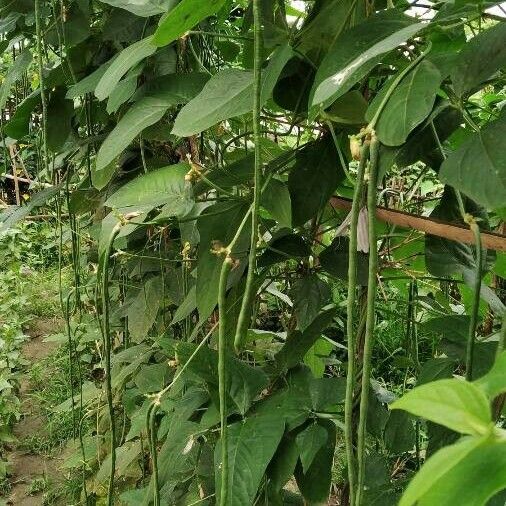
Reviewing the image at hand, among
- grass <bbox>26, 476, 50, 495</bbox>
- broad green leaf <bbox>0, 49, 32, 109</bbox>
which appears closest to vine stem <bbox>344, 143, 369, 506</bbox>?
broad green leaf <bbox>0, 49, 32, 109</bbox>

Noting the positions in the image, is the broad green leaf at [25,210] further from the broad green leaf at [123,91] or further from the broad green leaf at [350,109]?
the broad green leaf at [350,109]

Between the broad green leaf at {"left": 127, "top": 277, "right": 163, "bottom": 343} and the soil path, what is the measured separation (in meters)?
1.13

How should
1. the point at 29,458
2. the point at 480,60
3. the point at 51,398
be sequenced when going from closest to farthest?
the point at 480,60, the point at 29,458, the point at 51,398

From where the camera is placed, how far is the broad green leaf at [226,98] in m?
0.62

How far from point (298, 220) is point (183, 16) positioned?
0.93 ft

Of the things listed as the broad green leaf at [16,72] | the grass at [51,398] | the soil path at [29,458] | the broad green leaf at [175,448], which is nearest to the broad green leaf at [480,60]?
the broad green leaf at [175,448]

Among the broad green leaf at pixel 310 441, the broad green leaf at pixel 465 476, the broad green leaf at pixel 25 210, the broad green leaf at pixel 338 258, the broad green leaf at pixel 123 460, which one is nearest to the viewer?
the broad green leaf at pixel 465 476

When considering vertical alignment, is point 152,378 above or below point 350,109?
below

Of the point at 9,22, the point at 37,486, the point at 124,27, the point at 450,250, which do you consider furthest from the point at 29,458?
the point at 450,250

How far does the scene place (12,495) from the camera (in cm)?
206

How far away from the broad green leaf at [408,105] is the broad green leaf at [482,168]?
0.04 m

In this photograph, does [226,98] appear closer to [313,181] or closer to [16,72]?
[313,181]

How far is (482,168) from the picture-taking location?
467 millimetres

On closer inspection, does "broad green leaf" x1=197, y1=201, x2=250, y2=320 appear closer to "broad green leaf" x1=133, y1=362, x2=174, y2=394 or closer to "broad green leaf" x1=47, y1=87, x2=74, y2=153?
"broad green leaf" x1=133, y1=362, x2=174, y2=394
